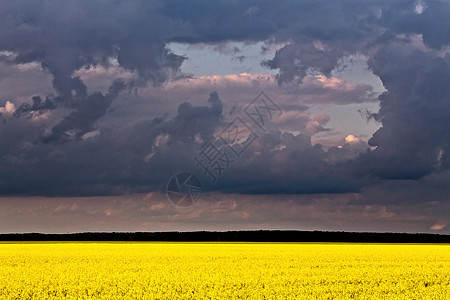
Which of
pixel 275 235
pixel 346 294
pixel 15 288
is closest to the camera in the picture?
pixel 346 294

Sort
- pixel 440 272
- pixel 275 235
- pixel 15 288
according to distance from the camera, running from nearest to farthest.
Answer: pixel 15 288
pixel 440 272
pixel 275 235

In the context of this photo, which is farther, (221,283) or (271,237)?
(271,237)

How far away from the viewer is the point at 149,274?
89.7 feet

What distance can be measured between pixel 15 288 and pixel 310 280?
11484mm

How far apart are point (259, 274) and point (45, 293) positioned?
10.1 m

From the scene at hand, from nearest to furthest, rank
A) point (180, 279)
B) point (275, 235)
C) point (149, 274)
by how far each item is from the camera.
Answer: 1. point (180, 279)
2. point (149, 274)
3. point (275, 235)

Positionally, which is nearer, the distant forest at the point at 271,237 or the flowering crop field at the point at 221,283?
the flowering crop field at the point at 221,283

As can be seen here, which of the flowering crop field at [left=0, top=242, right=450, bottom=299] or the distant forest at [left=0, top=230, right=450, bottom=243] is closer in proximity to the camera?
the flowering crop field at [left=0, top=242, right=450, bottom=299]

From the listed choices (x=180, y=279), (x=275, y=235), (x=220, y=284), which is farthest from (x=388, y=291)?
(x=275, y=235)

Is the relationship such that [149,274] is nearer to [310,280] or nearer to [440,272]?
[310,280]

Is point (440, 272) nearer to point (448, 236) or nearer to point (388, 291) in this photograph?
point (388, 291)

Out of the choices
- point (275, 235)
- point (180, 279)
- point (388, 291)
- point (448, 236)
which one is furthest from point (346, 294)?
point (448, 236)

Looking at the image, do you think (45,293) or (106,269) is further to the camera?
(106,269)

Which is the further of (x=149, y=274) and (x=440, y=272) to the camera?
(x=440, y=272)
